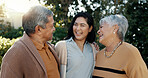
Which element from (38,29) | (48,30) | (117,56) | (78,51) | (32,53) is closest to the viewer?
(32,53)

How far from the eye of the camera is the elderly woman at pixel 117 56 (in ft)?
6.98

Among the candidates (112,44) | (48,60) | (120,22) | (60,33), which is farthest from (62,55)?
(60,33)

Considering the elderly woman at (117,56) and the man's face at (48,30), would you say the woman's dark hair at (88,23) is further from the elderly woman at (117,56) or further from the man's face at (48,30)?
the man's face at (48,30)

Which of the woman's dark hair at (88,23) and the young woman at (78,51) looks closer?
the young woman at (78,51)

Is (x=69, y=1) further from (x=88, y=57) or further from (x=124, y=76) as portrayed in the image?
(x=124, y=76)

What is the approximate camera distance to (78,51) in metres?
2.77

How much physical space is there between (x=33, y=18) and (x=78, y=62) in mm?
1135

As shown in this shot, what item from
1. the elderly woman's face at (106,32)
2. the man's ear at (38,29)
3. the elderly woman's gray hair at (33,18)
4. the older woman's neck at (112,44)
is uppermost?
the elderly woman's gray hair at (33,18)

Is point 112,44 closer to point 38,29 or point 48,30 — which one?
point 48,30

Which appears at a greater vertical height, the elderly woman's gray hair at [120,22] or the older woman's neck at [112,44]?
the elderly woman's gray hair at [120,22]

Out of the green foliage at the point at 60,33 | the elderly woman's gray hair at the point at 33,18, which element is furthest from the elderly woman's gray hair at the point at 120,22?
the green foliage at the point at 60,33

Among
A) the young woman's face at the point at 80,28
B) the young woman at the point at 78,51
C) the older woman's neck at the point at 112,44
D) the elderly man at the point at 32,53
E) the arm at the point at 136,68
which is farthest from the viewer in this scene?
the young woman's face at the point at 80,28

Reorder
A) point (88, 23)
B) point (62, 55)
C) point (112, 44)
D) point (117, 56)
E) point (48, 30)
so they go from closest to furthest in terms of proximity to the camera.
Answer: point (48, 30) < point (117, 56) < point (112, 44) < point (62, 55) < point (88, 23)

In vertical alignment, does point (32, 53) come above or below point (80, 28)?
below
